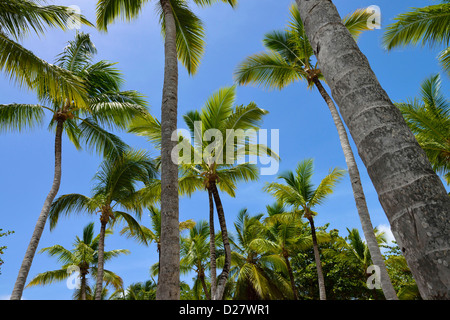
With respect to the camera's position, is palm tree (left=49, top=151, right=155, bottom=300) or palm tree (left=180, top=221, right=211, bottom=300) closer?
palm tree (left=49, top=151, right=155, bottom=300)

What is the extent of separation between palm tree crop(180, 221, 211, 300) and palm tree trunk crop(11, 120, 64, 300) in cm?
1125

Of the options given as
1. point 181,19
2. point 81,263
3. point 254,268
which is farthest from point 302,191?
point 81,263

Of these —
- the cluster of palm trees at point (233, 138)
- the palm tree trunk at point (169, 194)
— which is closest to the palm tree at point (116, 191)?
the cluster of palm trees at point (233, 138)

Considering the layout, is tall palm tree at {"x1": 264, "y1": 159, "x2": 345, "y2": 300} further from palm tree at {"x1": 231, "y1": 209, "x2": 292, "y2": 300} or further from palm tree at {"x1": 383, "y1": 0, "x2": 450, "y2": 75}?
palm tree at {"x1": 383, "y1": 0, "x2": 450, "y2": 75}

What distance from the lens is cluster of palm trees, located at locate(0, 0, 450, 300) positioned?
1350mm

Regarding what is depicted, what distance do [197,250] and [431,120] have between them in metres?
14.4

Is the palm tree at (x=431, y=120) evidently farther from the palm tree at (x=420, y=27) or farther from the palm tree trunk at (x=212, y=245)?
the palm tree trunk at (x=212, y=245)

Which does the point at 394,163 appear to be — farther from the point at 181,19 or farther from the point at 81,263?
the point at 81,263

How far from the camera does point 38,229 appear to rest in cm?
887

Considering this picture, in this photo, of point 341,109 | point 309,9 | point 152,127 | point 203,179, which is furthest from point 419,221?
point 203,179

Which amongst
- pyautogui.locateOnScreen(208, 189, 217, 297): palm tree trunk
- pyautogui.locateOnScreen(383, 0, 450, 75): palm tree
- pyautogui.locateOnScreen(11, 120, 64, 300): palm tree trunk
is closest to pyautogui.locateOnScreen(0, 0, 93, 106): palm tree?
pyautogui.locateOnScreen(11, 120, 64, 300): palm tree trunk

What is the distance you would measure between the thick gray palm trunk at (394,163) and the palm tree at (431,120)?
41.1ft

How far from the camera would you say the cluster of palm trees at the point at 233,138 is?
1.35 m
